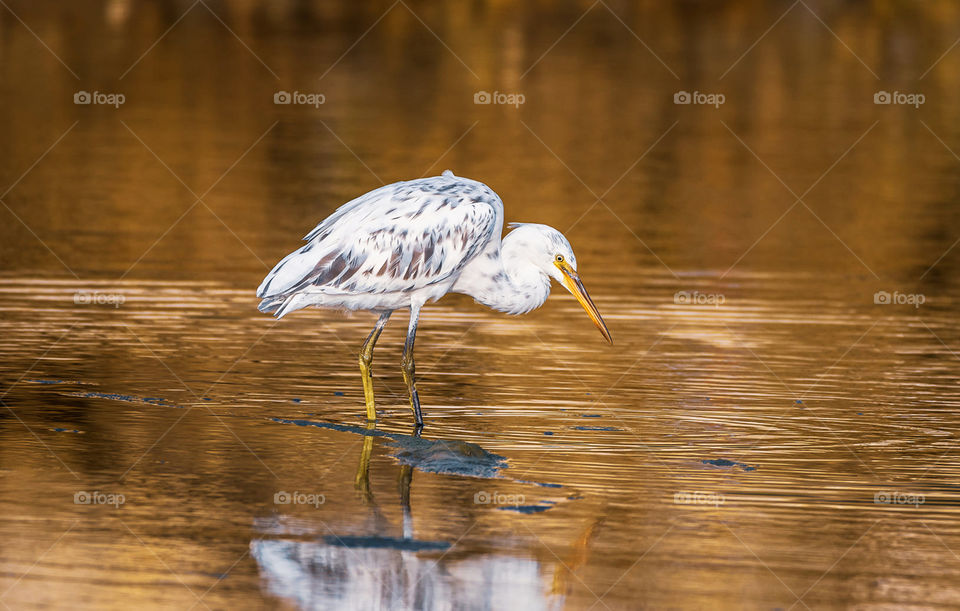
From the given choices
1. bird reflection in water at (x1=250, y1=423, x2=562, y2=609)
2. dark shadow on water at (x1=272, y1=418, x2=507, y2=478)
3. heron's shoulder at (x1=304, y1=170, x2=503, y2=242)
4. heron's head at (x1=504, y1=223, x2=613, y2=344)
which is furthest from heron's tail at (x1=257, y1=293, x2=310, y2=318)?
bird reflection in water at (x1=250, y1=423, x2=562, y2=609)

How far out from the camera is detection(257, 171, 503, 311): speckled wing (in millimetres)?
11242

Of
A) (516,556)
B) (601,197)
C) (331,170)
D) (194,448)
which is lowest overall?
(516,556)

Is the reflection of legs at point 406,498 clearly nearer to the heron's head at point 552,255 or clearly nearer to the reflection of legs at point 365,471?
the reflection of legs at point 365,471

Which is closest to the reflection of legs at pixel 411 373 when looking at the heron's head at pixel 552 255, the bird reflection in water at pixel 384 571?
the heron's head at pixel 552 255

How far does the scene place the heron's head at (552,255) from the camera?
11633 millimetres

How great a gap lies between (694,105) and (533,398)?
25.2 meters

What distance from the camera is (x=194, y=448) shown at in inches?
396

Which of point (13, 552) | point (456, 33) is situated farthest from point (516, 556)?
point (456, 33)

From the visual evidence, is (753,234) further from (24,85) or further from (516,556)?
(24,85)

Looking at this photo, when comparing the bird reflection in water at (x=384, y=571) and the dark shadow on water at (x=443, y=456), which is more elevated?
the dark shadow on water at (x=443, y=456)

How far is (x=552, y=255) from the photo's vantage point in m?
11.7

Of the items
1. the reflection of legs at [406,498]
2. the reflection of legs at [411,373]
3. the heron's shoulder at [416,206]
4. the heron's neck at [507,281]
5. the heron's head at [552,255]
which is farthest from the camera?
the heron's neck at [507,281]

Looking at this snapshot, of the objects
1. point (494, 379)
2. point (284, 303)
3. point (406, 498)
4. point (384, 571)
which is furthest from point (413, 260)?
point (384, 571)

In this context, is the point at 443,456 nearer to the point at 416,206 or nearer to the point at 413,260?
the point at 413,260
